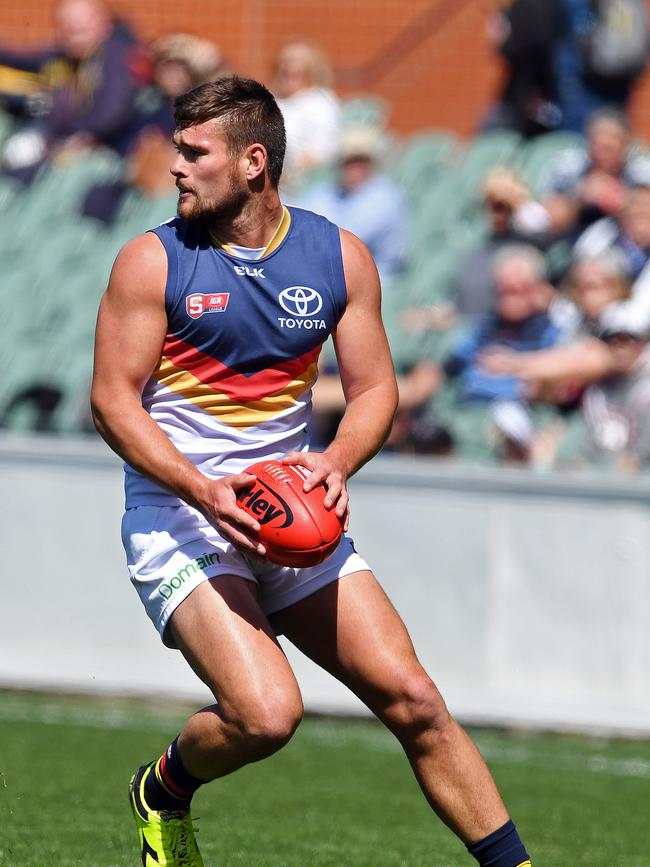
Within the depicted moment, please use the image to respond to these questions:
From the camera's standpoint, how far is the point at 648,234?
32.1ft

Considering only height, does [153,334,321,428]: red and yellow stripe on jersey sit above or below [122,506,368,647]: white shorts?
above

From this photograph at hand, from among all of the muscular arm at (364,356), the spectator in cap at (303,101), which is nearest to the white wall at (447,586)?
the spectator in cap at (303,101)

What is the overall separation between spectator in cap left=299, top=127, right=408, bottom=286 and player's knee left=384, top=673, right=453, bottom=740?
668 centimetres

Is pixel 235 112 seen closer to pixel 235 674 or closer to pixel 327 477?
pixel 327 477

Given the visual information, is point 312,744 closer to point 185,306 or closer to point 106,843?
point 106,843

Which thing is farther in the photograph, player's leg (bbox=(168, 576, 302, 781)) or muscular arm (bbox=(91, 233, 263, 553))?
muscular arm (bbox=(91, 233, 263, 553))

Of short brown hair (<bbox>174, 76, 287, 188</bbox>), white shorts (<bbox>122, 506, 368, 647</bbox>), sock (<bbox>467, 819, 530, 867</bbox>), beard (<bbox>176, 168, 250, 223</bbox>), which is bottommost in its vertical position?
sock (<bbox>467, 819, 530, 867</bbox>)

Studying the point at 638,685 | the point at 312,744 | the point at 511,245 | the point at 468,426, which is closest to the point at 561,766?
the point at 638,685

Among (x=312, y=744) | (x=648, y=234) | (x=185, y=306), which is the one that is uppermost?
(x=185, y=306)

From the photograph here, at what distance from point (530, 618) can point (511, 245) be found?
9.31 feet

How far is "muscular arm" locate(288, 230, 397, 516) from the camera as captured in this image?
15.4 feet

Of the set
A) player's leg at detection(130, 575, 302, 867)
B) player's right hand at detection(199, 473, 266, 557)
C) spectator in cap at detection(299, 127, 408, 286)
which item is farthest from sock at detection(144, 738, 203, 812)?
spectator in cap at detection(299, 127, 408, 286)

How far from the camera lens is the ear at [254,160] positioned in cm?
461

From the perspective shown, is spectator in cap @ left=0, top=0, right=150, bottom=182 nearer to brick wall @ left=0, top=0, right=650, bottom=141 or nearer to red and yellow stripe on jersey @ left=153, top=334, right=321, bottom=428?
brick wall @ left=0, top=0, right=650, bottom=141
